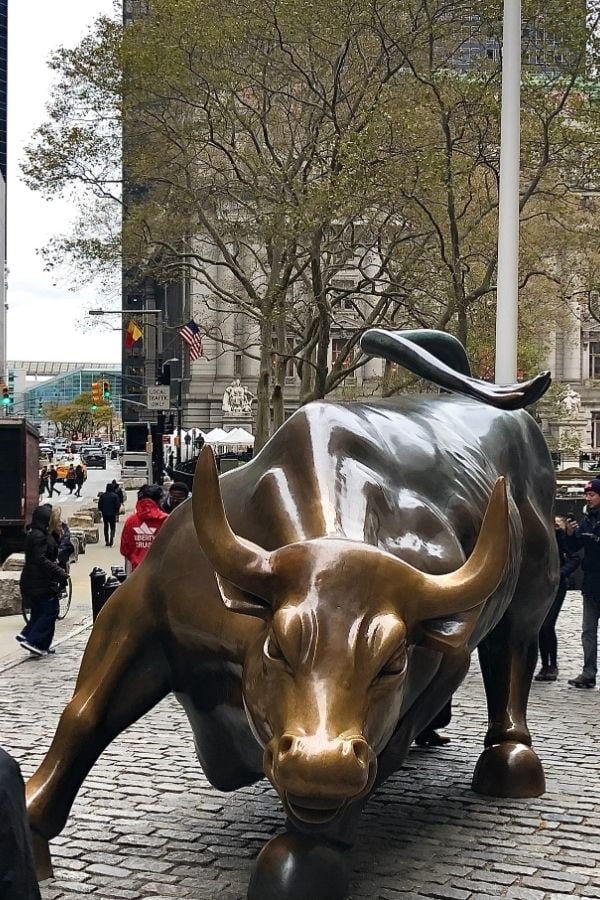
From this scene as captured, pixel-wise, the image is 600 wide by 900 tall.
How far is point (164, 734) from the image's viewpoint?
8.59m

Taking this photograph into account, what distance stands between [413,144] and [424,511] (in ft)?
55.3

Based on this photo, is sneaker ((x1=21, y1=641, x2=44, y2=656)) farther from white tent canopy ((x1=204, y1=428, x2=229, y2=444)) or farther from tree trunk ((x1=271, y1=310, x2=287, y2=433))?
white tent canopy ((x1=204, y1=428, x2=229, y2=444))

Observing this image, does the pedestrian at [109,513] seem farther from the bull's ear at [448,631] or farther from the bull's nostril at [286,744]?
the bull's nostril at [286,744]

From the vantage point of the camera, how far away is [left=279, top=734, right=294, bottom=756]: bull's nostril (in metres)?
3.84

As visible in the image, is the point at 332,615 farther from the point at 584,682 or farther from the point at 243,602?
the point at 584,682

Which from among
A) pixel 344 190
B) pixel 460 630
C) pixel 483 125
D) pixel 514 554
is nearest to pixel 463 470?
pixel 514 554

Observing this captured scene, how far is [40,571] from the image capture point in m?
12.6

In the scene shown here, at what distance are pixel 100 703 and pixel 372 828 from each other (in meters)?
1.79

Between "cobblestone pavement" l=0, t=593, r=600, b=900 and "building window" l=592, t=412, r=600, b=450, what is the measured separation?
7292 centimetres

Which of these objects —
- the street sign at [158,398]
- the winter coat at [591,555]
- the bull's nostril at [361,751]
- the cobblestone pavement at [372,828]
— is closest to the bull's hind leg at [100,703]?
the cobblestone pavement at [372,828]

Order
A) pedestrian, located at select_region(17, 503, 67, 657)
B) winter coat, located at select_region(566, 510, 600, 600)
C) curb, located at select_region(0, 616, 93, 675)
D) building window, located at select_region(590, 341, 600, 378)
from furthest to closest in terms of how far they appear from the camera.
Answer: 1. building window, located at select_region(590, 341, 600, 378)
2. pedestrian, located at select_region(17, 503, 67, 657)
3. curb, located at select_region(0, 616, 93, 675)
4. winter coat, located at select_region(566, 510, 600, 600)

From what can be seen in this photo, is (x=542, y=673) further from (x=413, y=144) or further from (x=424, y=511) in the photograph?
(x=413, y=144)

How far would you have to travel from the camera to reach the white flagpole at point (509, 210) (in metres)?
13.5

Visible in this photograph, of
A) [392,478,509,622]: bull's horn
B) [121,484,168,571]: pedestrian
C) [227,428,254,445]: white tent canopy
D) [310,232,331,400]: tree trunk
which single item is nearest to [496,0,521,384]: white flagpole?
[121,484,168,571]: pedestrian
